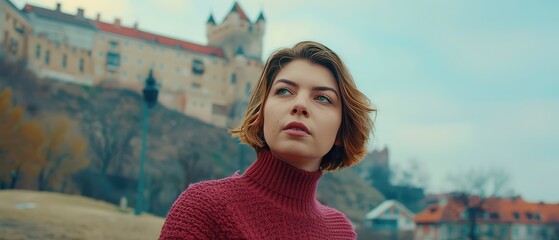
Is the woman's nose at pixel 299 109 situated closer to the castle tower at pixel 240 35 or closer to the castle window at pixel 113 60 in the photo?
the castle window at pixel 113 60

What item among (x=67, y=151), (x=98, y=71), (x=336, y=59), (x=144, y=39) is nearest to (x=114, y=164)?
(x=67, y=151)

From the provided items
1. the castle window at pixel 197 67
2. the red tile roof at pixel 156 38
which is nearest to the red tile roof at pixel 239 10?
the red tile roof at pixel 156 38

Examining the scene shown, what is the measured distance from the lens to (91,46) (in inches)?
1629

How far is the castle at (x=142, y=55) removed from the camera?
3894cm

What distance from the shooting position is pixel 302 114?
4.48ft

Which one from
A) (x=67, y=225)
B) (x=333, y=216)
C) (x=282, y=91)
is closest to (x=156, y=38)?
(x=67, y=225)

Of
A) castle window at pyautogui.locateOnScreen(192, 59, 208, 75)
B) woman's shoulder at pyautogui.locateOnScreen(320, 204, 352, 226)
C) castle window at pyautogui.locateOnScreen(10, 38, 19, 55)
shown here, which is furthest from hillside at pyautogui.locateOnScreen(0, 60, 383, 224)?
woman's shoulder at pyautogui.locateOnScreen(320, 204, 352, 226)

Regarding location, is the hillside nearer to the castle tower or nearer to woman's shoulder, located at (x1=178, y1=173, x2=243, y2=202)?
the castle tower

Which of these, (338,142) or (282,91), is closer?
(282,91)

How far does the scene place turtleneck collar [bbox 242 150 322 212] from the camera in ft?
4.56

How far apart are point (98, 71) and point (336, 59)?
138ft

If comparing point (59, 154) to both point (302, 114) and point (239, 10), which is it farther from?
point (302, 114)

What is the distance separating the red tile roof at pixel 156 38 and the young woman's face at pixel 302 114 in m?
42.7

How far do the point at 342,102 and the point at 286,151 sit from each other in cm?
21
